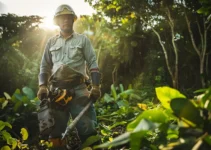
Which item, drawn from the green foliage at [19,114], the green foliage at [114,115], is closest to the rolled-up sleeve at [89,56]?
the green foliage at [114,115]

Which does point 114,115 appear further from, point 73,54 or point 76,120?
point 76,120

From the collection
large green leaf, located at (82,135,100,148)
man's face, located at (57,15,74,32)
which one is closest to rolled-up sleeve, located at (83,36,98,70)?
man's face, located at (57,15,74,32)

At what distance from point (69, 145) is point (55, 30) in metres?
10.1

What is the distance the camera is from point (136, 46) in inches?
491

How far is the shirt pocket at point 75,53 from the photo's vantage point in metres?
3.81

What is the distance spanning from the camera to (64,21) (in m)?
3.87

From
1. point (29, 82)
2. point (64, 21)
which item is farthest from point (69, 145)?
point (29, 82)

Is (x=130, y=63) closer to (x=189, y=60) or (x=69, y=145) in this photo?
(x=189, y=60)

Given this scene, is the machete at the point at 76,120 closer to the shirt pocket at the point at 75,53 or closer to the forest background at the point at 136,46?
the shirt pocket at the point at 75,53

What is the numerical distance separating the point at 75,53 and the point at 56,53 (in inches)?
11.4

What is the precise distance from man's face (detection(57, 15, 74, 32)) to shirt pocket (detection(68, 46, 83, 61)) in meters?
0.27

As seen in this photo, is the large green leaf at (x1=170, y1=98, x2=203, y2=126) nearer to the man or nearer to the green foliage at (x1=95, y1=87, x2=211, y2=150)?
the green foliage at (x1=95, y1=87, x2=211, y2=150)

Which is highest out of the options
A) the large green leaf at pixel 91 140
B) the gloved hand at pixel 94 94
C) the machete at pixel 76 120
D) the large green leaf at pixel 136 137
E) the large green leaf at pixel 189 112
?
the large green leaf at pixel 189 112

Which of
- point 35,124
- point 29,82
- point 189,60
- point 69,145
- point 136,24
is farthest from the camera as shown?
point 136,24
